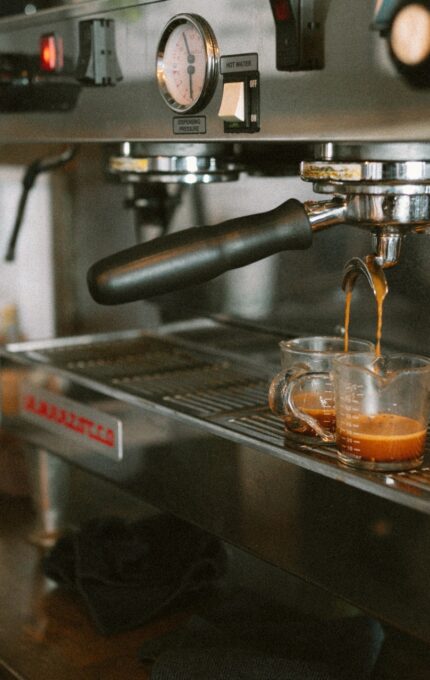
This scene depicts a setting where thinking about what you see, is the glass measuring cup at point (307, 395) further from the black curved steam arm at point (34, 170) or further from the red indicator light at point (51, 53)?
the black curved steam arm at point (34, 170)

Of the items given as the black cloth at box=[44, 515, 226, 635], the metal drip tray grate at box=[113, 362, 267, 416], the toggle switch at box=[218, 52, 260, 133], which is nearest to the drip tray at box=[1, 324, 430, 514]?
the metal drip tray grate at box=[113, 362, 267, 416]

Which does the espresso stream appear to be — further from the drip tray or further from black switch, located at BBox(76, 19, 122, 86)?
black switch, located at BBox(76, 19, 122, 86)

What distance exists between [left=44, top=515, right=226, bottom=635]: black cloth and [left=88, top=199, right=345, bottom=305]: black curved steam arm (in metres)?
0.46

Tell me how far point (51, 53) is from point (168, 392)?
0.45m

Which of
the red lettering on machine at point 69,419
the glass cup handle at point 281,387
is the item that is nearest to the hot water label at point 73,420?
the red lettering on machine at point 69,419

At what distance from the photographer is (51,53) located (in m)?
1.21

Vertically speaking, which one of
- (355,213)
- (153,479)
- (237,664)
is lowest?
(237,664)

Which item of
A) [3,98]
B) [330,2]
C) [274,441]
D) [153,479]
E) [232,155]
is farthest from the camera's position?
[3,98]

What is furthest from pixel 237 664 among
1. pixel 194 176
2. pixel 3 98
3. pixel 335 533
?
pixel 3 98

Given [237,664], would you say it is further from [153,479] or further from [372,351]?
[372,351]

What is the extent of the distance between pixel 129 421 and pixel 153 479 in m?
0.08

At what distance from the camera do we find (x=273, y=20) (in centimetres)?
88

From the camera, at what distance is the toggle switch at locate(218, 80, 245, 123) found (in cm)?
91

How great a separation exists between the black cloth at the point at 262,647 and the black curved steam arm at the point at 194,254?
0.38m
